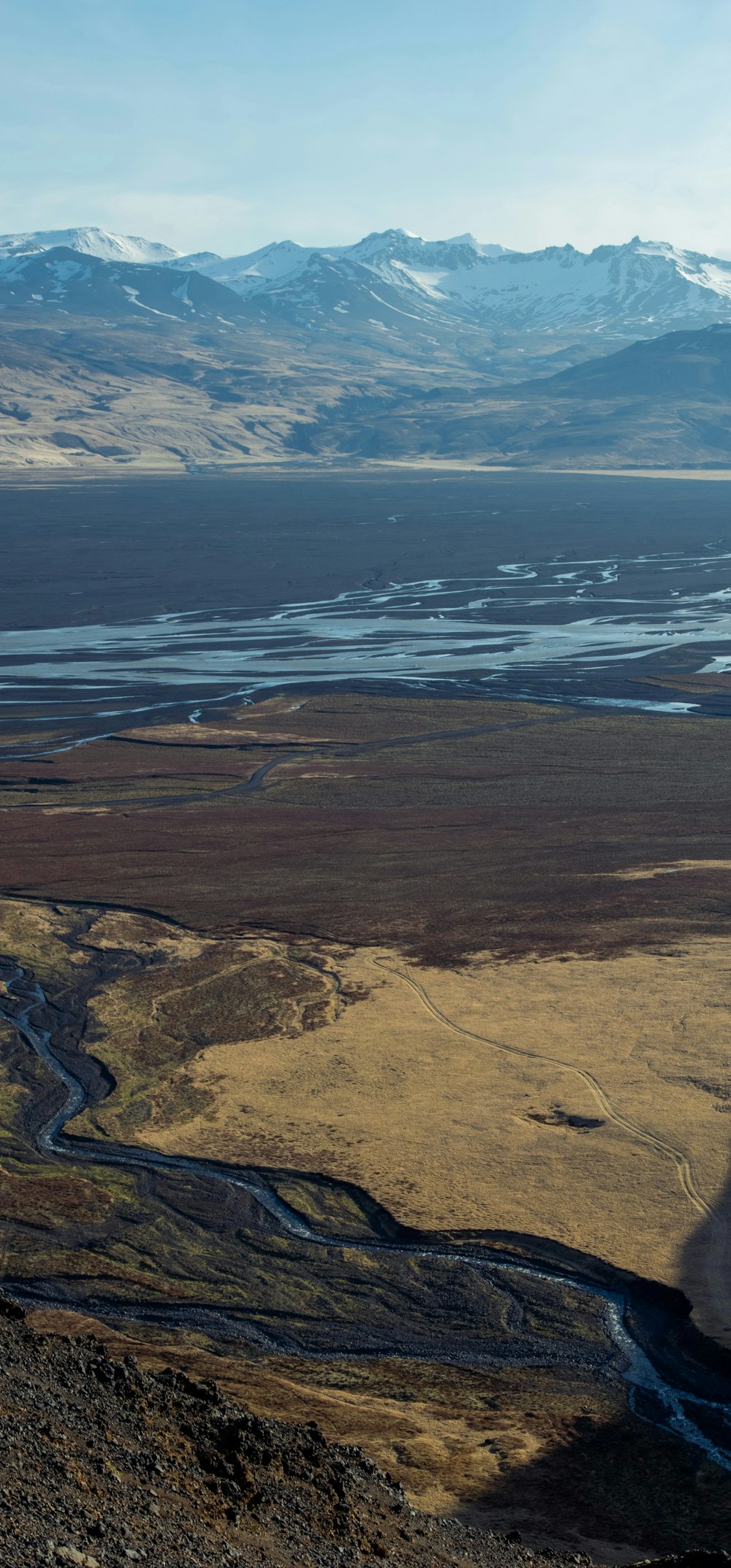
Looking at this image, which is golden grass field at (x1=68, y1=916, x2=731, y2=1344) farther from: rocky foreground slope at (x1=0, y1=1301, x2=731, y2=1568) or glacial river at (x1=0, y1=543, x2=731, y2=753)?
glacial river at (x1=0, y1=543, x2=731, y2=753)

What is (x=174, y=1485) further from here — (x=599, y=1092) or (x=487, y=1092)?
(x=599, y=1092)

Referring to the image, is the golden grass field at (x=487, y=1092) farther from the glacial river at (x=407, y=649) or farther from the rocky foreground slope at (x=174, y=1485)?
the glacial river at (x=407, y=649)

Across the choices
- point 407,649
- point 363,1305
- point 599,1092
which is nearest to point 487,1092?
point 599,1092

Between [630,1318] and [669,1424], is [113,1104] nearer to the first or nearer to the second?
[630,1318]

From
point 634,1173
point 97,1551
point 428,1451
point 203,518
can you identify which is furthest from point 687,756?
point 203,518

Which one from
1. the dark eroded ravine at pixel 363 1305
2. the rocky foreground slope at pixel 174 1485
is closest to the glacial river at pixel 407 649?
the dark eroded ravine at pixel 363 1305

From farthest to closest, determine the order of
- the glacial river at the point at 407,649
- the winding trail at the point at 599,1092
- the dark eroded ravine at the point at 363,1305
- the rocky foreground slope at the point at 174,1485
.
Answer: the glacial river at the point at 407,649 < the winding trail at the point at 599,1092 < the dark eroded ravine at the point at 363,1305 < the rocky foreground slope at the point at 174,1485

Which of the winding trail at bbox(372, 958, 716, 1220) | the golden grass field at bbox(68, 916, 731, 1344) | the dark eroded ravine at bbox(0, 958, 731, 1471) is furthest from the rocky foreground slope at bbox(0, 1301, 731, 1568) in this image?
the winding trail at bbox(372, 958, 716, 1220)
